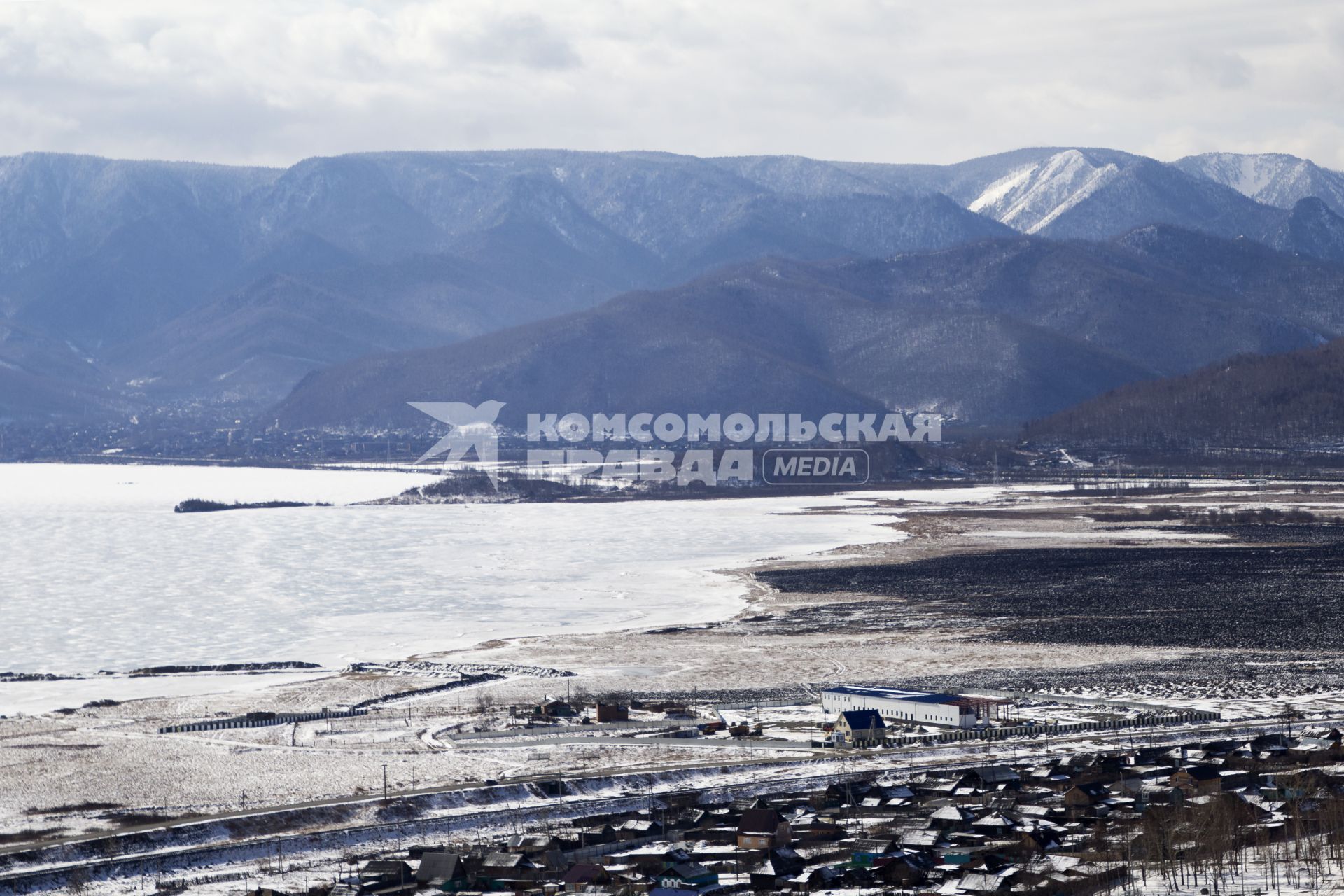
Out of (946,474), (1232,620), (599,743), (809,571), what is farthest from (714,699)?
(946,474)

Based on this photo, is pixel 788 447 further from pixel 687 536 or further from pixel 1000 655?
pixel 1000 655

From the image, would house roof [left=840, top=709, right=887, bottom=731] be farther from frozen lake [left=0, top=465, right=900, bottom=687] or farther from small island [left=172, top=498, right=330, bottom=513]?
small island [left=172, top=498, right=330, bottom=513]

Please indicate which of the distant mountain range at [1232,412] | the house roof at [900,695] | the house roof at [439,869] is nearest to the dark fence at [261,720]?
the house roof at [900,695]

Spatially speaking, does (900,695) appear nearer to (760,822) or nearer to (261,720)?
(760,822)

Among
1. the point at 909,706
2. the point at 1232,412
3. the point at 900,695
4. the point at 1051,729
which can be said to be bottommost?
the point at 1051,729

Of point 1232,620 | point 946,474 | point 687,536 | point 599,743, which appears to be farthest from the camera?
point 946,474

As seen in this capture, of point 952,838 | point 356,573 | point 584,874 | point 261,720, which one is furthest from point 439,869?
point 356,573
